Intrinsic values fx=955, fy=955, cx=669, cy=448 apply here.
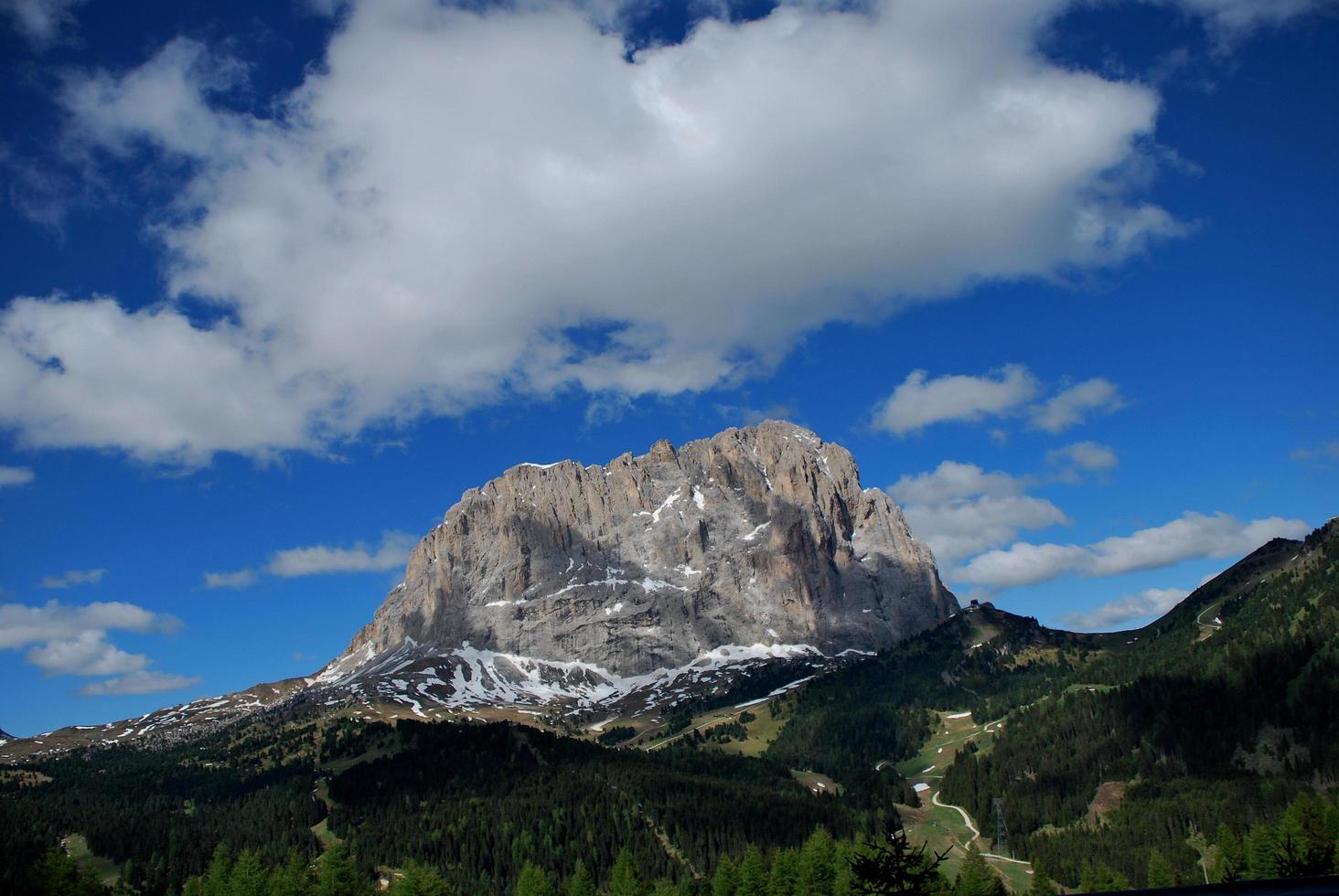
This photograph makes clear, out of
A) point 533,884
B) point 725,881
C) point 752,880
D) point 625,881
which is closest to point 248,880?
→ point 533,884

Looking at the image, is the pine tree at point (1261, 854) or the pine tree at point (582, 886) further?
the pine tree at point (582, 886)

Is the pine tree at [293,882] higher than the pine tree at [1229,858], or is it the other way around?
the pine tree at [293,882]

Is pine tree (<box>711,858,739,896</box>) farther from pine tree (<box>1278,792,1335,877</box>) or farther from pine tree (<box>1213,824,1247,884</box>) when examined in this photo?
pine tree (<box>1278,792,1335,877</box>)

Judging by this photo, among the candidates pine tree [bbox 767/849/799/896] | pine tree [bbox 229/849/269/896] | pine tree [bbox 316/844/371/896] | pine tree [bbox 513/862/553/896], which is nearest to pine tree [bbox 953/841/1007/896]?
pine tree [bbox 767/849/799/896]

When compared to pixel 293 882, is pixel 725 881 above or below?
below

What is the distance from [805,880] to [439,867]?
8066cm

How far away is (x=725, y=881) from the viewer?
131 m

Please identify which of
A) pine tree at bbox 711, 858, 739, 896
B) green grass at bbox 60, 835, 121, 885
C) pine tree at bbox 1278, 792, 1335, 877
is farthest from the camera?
green grass at bbox 60, 835, 121, 885

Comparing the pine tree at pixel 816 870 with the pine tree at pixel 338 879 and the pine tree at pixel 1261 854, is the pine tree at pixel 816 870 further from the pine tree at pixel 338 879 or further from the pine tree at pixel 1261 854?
the pine tree at pixel 338 879

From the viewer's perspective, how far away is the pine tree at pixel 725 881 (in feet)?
425

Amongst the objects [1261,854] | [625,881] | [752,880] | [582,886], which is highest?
[625,881]

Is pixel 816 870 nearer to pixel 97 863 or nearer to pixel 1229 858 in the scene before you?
pixel 1229 858

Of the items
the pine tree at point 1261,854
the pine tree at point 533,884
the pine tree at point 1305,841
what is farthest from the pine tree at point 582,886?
the pine tree at point 1261,854

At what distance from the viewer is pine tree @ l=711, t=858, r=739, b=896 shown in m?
130
